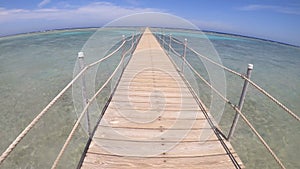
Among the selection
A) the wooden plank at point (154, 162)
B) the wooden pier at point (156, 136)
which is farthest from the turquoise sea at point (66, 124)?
the wooden plank at point (154, 162)

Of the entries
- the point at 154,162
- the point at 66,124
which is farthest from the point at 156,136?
the point at 66,124

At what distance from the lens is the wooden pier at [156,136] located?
7.81ft

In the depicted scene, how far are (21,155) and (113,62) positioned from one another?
31.6ft

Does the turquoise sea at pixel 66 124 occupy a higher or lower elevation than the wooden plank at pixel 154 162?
lower

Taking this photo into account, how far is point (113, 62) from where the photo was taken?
43.8 ft

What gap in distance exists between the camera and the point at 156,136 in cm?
288

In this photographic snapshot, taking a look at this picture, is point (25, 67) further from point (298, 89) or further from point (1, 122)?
point (298, 89)

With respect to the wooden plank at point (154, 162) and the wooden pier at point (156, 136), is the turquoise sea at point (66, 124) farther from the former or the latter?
the wooden plank at point (154, 162)

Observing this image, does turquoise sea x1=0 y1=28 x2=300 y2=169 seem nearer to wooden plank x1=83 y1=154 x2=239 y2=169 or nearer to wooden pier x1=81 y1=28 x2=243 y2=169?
wooden pier x1=81 y1=28 x2=243 y2=169

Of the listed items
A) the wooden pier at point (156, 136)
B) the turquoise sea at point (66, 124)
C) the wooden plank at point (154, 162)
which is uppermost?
the wooden pier at point (156, 136)

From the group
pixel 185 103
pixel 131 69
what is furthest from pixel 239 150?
pixel 131 69

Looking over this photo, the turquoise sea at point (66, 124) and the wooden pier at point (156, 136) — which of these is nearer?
the wooden pier at point (156, 136)

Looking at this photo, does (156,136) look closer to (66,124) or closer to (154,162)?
(154,162)

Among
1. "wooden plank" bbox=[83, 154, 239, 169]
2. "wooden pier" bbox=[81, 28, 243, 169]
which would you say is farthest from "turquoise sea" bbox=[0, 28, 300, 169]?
"wooden plank" bbox=[83, 154, 239, 169]
